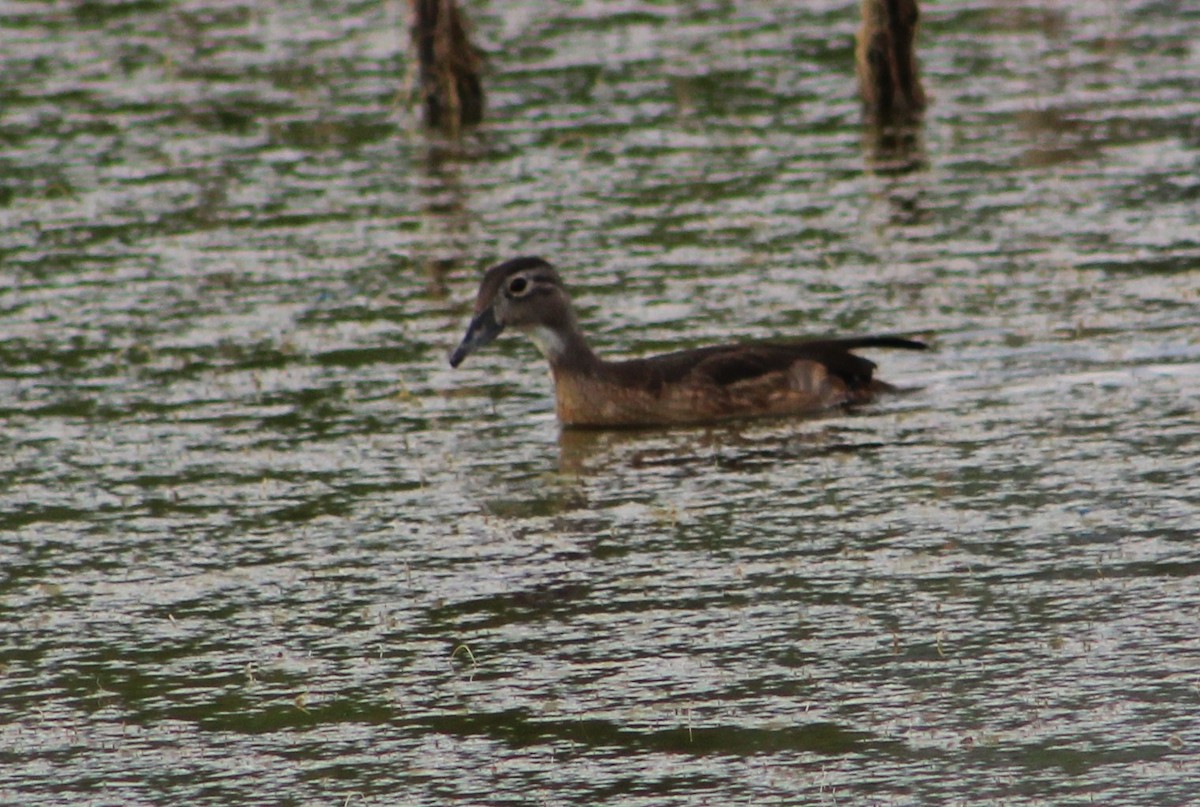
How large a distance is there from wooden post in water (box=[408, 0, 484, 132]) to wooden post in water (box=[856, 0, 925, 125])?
3387mm

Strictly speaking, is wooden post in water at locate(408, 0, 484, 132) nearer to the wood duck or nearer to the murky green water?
the murky green water

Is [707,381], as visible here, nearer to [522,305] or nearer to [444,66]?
[522,305]

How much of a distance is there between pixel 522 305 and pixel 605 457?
48.5 inches

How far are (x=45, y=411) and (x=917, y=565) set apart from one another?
5.28 metres

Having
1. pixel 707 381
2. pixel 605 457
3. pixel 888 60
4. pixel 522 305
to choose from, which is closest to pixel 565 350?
pixel 522 305

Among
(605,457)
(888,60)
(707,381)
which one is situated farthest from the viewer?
(888,60)

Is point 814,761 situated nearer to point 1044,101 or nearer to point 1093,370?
point 1093,370

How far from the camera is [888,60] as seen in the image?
19.7m

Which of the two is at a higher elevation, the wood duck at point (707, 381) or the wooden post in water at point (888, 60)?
the wooden post in water at point (888, 60)

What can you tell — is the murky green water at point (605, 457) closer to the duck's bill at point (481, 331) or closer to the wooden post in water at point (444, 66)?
the duck's bill at point (481, 331)

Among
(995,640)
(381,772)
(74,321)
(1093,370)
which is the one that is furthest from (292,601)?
(74,321)

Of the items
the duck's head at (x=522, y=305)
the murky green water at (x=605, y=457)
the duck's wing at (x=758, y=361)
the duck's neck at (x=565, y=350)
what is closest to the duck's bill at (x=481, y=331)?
the duck's head at (x=522, y=305)

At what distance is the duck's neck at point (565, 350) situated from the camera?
1233cm

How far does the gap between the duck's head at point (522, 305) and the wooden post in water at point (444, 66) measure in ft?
27.7
